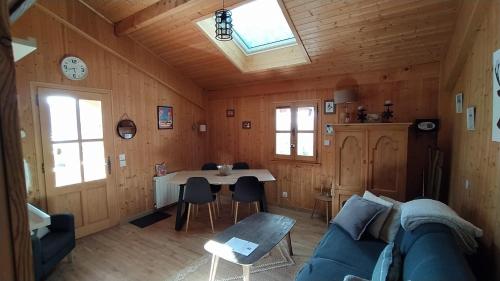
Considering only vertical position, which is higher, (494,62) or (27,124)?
(494,62)

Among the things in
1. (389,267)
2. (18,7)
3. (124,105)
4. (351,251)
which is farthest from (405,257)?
(124,105)

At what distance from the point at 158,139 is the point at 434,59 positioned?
443 cm

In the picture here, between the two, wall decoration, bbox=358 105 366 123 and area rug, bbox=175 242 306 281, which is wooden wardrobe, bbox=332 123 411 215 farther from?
area rug, bbox=175 242 306 281

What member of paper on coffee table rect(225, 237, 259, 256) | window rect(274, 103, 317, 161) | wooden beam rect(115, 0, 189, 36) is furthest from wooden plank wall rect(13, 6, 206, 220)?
paper on coffee table rect(225, 237, 259, 256)

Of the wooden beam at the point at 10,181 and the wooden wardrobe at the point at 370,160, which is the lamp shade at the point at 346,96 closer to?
the wooden wardrobe at the point at 370,160

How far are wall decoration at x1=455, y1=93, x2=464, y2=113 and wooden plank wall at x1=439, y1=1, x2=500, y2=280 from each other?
0.22 ft

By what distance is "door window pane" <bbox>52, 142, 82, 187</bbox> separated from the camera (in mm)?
3195

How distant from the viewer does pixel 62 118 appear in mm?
3234

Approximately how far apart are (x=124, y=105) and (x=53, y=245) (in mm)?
2182

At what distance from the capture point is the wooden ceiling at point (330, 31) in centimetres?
260

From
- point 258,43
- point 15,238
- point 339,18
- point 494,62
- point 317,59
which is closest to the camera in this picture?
point 15,238

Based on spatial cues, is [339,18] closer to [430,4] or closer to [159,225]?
[430,4]

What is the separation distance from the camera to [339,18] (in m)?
2.79

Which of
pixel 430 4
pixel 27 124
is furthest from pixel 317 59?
pixel 27 124
